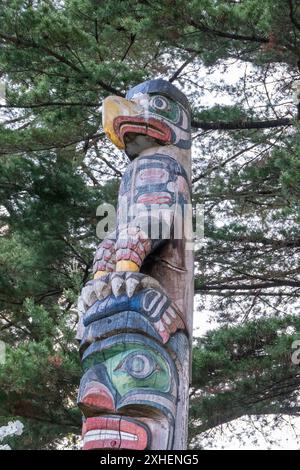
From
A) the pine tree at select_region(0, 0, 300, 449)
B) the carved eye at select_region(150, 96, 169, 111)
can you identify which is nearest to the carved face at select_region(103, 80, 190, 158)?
the carved eye at select_region(150, 96, 169, 111)

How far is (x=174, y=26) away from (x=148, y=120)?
1680 mm

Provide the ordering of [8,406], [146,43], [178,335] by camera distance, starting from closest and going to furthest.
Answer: [178,335] < [8,406] < [146,43]

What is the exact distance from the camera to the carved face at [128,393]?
3990 millimetres

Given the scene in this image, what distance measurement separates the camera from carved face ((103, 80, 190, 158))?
18.1ft

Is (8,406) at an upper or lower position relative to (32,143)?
lower

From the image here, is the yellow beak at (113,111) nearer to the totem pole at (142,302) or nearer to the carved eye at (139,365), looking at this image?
the totem pole at (142,302)

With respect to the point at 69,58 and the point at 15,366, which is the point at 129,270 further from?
the point at 69,58

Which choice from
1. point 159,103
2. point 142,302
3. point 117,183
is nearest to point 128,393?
point 142,302

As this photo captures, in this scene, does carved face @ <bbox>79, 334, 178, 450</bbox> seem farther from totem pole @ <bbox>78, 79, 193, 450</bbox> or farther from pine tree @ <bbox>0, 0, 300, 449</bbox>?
pine tree @ <bbox>0, 0, 300, 449</bbox>

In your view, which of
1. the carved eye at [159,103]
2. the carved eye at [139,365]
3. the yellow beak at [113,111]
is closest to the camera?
the carved eye at [139,365]

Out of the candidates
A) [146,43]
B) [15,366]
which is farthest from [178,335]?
[146,43]

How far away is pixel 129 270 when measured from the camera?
453 centimetres

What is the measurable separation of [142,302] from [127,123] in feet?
5.46

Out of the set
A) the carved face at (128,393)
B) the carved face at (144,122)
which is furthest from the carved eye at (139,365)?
the carved face at (144,122)
